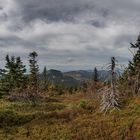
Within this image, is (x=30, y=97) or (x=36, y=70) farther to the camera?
(x=36, y=70)

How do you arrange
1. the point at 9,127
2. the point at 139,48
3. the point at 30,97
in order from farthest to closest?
the point at 139,48 < the point at 30,97 < the point at 9,127

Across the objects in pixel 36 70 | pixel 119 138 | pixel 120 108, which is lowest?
pixel 119 138

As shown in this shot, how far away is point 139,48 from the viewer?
58.4 metres

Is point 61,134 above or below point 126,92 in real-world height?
A: below

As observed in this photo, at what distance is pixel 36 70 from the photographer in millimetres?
87375

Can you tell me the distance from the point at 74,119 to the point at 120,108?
191 inches

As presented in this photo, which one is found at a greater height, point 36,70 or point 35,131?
point 36,70

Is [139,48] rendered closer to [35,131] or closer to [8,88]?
[8,88]

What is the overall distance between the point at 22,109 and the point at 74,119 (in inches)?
433

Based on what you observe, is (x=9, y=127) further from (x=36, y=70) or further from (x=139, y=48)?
(x=36, y=70)

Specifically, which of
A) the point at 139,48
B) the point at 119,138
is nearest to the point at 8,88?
the point at 139,48

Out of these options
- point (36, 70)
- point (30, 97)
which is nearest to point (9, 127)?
point (30, 97)

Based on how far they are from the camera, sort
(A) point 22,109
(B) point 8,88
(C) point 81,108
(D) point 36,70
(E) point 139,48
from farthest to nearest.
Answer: (D) point 36,70 < (B) point 8,88 < (E) point 139,48 < (A) point 22,109 < (C) point 81,108

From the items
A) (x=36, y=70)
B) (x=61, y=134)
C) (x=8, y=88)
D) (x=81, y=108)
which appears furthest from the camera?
(x=36, y=70)
